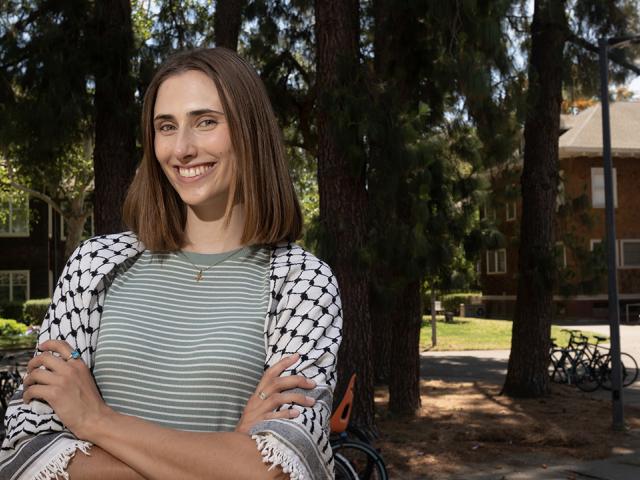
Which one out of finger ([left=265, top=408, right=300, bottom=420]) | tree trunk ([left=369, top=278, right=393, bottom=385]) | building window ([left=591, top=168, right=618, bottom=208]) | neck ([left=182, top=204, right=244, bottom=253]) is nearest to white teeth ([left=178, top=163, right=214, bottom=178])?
neck ([left=182, top=204, right=244, bottom=253])

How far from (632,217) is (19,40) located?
107 feet

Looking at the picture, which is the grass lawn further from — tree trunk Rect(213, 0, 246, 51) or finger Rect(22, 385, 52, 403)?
finger Rect(22, 385, 52, 403)

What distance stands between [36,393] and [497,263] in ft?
Answer: 141

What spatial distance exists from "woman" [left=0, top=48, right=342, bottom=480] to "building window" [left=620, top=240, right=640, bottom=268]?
39.1m

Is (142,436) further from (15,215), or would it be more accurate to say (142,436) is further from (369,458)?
(15,215)

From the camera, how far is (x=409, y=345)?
42.3 feet

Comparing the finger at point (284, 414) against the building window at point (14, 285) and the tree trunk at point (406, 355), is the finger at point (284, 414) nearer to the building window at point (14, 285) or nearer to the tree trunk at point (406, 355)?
the tree trunk at point (406, 355)

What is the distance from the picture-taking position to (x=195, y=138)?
2.07 m

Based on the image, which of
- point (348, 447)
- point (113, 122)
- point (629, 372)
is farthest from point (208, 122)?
point (629, 372)

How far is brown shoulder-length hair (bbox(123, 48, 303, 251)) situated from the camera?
2051 millimetres

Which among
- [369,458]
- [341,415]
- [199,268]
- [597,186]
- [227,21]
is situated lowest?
[369,458]

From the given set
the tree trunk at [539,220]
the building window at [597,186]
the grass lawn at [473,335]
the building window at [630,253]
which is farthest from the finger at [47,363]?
the building window at [630,253]

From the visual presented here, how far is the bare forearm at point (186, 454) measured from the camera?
1759 millimetres

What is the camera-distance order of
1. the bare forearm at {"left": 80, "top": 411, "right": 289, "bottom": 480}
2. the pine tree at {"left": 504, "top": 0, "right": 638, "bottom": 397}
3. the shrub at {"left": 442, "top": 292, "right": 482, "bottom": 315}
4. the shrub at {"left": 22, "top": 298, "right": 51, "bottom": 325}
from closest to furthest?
1. the bare forearm at {"left": 80, "top": 411, "right": 289, "bottom": 480}
2. the pine tree at {"left": 504, "top": 0, "right": 638, "bottom": 397}
3. the shrub at {"left": 22, "top": 298, "right": 51, "bottom": 325}
4. the shrub at {"left": 442, "top": 292, "right": 482, "bottom": 315}
